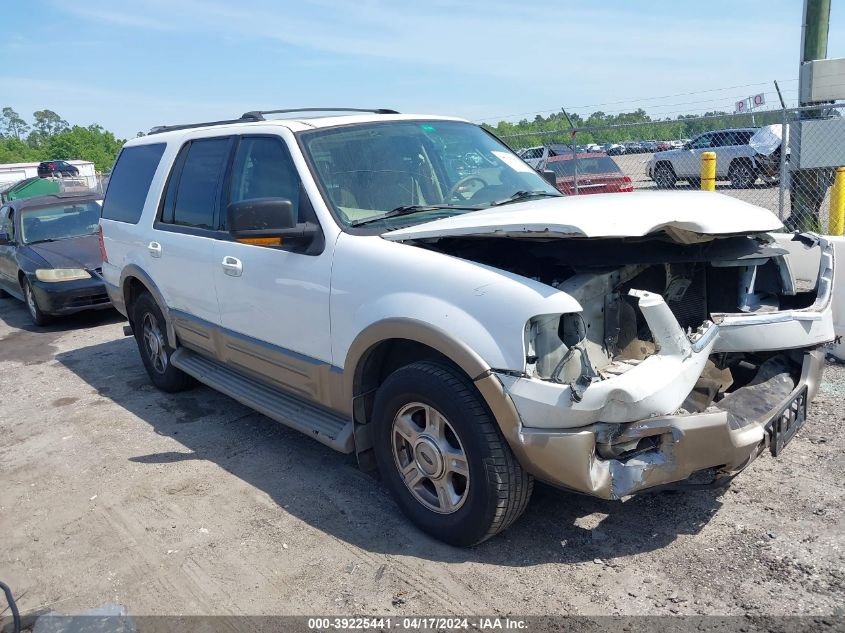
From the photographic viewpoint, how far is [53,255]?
30.6ft

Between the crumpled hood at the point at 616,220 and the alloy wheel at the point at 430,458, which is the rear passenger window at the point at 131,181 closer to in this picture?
the crumpled hood at the point at 616,220

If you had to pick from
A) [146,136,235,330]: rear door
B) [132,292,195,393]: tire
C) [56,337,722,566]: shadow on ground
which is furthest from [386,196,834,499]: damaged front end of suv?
[132,292,195,393]: tire

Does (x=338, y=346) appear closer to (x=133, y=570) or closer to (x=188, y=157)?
(x=133, y=570)

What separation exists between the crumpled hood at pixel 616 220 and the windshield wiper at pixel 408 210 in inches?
10.4

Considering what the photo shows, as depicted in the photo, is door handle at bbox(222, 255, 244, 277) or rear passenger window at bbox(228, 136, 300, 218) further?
door handle at bbox(222, 255, 244, 277)

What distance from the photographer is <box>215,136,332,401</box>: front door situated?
12.4 ft

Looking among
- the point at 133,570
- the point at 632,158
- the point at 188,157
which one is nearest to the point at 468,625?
the point at 133,570

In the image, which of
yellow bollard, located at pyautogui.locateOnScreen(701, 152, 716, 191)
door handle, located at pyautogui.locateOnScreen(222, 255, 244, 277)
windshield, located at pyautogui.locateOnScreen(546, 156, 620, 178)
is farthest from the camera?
windshield, located at pyautogui.locateOnScreen(546, 156, 620, 178)

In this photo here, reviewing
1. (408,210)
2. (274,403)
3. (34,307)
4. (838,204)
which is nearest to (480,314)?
(408,210)

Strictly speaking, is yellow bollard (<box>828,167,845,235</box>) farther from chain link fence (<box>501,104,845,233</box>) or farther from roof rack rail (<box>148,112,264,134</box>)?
roof rack rail (<box>148,112,264,134</box>)

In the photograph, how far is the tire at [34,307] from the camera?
9141 mm

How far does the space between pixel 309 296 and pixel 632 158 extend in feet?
50.3

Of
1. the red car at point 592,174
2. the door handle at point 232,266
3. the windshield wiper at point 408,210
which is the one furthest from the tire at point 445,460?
the red car at point 592,174

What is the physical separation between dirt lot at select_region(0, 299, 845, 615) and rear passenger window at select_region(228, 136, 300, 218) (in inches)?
65.9
